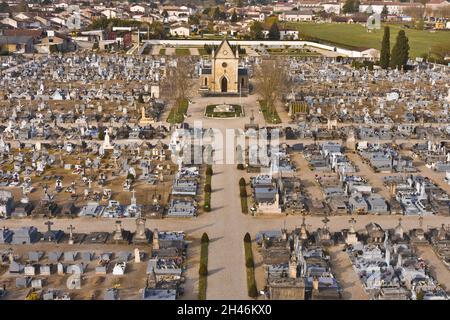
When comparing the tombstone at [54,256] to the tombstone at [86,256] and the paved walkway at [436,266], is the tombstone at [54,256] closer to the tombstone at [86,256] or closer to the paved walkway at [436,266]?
the tombstone at [86,256]

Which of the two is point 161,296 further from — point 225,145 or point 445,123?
point 445,123

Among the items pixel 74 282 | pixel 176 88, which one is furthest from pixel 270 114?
pixel 74 282

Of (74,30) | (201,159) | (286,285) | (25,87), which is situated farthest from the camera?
(74,30)

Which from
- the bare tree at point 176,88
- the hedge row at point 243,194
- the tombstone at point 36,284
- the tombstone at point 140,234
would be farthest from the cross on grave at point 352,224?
the bare tree at point 176,88

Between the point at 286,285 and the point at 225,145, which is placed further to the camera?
the point at 225,145
